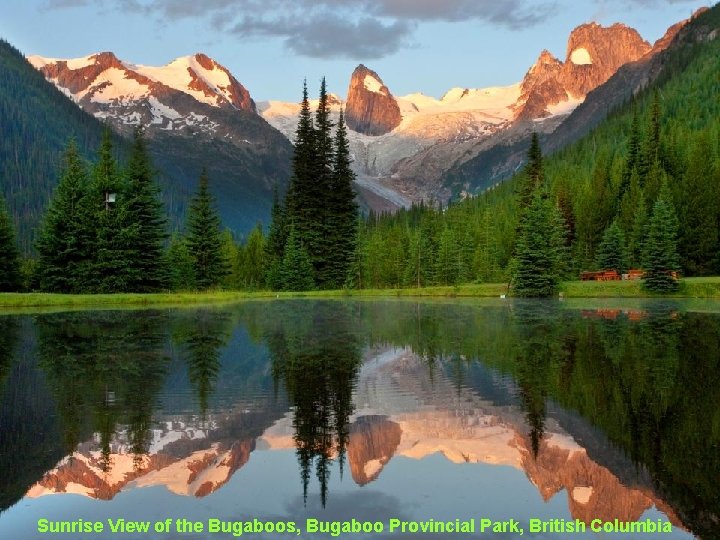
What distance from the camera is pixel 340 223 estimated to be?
102 meters

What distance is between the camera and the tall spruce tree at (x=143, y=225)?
67.6m

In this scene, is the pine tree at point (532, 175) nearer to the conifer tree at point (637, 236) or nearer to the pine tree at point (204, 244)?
the conifer tree at point (637, 236)

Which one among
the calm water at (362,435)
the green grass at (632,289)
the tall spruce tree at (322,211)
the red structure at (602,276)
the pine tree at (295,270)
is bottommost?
the calm water at (362,435)

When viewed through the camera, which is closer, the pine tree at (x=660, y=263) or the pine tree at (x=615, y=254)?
the pine tree at (x=660, y=263)

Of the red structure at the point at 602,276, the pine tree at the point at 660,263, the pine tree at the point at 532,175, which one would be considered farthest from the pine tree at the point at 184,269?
the red structure at the point at 602,276

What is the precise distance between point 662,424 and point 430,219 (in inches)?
4293

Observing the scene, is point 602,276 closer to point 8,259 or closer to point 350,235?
point 350,235

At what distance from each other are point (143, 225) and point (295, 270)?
27.9 metres

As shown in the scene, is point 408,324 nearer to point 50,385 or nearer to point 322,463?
point 50,385

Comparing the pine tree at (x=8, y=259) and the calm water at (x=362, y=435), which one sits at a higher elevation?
the pine tree at (x=8, y=259)

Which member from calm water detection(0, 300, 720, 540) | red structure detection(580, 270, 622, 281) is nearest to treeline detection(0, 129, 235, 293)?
calm water detection(0, 300, 720, 540)

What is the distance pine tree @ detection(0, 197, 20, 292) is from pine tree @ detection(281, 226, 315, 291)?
1362 inches

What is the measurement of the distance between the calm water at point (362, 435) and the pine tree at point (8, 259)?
41.0m

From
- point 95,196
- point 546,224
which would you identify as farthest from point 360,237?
point 95,196
